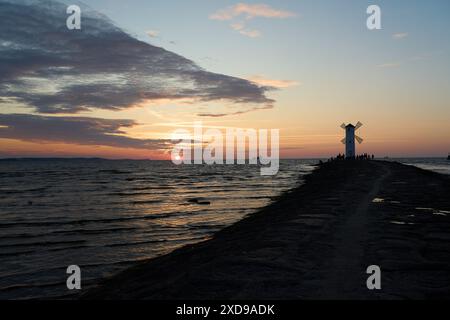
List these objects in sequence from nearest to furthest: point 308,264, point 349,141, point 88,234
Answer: point 308,264 → point 88,234 → point 349,141

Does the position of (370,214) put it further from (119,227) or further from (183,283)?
(119,227)

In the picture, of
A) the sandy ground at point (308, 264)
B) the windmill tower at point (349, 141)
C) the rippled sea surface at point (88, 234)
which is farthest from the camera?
the windmill tower at point (349, 141)

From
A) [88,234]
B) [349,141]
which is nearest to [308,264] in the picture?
[88,234]

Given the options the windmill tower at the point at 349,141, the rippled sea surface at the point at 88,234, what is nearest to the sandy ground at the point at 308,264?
the rippled sea surface at the point at 88,234

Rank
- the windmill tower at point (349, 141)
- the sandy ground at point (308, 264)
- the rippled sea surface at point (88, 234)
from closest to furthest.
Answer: the sandy ground at point (308, 264), the rippled sea surface at point (88, 234), the windmill tower at point (349, 141)

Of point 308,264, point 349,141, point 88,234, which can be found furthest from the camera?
point 349,141

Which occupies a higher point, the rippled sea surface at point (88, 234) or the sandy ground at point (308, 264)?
the sandy ground at point (308, 264)

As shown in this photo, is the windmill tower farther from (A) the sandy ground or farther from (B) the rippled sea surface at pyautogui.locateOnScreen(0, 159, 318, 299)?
(A) the sandy ground

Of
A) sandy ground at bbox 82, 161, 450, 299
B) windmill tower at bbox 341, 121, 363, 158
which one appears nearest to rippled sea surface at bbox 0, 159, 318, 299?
sandy ground at bbox 82, 161, 450, 299

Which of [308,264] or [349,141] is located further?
[349,141]

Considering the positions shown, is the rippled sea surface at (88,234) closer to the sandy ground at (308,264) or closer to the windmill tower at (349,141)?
the sandy ground at (308,264)

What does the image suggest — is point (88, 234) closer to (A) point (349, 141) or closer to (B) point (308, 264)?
(B) point (308, 264)
